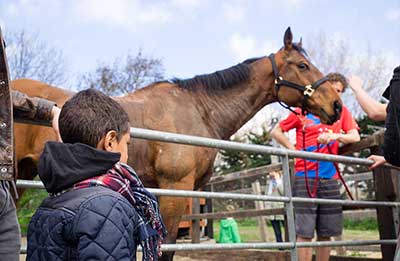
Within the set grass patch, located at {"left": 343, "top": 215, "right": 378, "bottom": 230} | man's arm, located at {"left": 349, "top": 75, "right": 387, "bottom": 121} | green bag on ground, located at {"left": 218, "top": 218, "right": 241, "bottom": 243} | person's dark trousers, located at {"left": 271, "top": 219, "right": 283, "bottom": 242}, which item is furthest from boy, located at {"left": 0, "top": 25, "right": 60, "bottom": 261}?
grass patch, located at {"left": 343, "top": 215, "right": 378, "bottom": 230}

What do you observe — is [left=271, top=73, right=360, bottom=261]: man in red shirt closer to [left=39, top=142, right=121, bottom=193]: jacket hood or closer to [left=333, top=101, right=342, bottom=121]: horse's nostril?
[left=333, top=101, right=342, bottom=121]: horse's nostril

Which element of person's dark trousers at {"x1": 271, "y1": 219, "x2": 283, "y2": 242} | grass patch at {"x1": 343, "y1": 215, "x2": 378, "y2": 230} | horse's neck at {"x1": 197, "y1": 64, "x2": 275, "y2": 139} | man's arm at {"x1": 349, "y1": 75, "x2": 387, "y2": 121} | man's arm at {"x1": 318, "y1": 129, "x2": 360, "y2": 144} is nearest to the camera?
man's arm at {"x1": 349, "y1": 75, "x2": 387, "y2": 121}

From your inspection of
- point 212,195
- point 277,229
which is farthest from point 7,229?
point 277,229

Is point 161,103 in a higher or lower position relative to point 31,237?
higher

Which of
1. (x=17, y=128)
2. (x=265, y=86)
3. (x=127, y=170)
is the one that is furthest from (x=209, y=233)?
(x=127, y=170)

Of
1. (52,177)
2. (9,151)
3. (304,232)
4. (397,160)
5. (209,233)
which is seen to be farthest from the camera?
(209,233)

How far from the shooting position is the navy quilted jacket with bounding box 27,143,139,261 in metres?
1.22

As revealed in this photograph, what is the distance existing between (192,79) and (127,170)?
2883 millimetres

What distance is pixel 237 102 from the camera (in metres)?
4.30

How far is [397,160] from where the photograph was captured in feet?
6.84

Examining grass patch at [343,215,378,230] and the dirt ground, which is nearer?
the dirt ground

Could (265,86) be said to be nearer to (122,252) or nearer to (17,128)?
(17,128)

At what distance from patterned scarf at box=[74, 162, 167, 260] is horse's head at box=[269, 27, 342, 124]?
10.4 feet

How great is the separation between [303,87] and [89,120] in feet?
10.9
